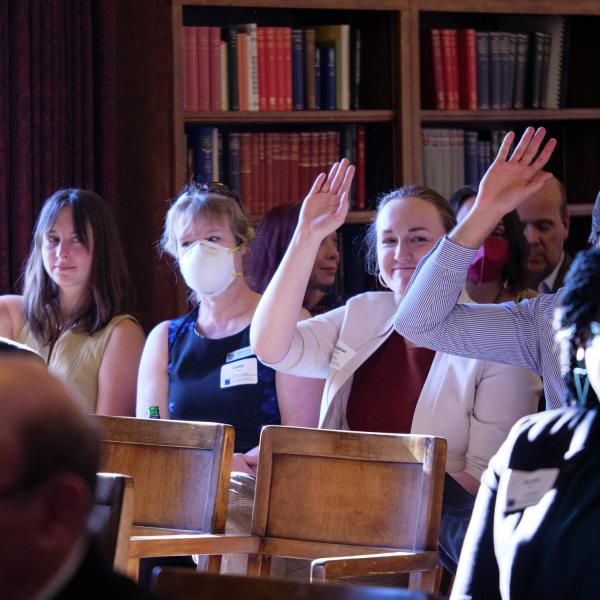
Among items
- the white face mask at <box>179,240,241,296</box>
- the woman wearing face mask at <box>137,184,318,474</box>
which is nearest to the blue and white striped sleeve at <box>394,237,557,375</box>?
the woman wearing face mask at <box>137,184,318,474</box>

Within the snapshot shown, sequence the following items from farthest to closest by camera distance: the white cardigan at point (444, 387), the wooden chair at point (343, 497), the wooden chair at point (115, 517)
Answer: the white cardigan at point (444, 387) → the wooden chair at point (343, 497) → the wooden chair at point (115, 517)

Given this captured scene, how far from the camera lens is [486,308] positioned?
7.93ft

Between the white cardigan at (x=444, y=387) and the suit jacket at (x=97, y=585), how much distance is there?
183cm

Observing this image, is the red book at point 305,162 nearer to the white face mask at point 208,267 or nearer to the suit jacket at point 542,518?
the white face mask at point 208,267

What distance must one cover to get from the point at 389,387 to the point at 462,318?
1.69 feet

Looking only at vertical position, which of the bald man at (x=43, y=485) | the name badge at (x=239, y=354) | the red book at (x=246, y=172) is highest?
the red book at (x=246, y=172)

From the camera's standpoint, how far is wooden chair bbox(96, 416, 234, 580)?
263cm

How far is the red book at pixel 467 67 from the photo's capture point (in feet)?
14.8

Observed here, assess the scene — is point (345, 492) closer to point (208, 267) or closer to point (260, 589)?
point (208, 267)

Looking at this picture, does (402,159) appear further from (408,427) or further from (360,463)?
(360,463)

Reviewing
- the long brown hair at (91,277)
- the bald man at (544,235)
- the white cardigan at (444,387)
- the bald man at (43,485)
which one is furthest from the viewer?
the bald man at (544,235)

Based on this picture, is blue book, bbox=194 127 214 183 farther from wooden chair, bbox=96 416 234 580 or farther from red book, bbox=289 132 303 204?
wooden chair, bbox=96 416 234 580

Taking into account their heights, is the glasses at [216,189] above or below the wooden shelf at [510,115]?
below

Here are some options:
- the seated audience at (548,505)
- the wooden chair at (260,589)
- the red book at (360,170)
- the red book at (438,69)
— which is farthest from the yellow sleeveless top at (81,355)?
the wooden chair at (260,589)
